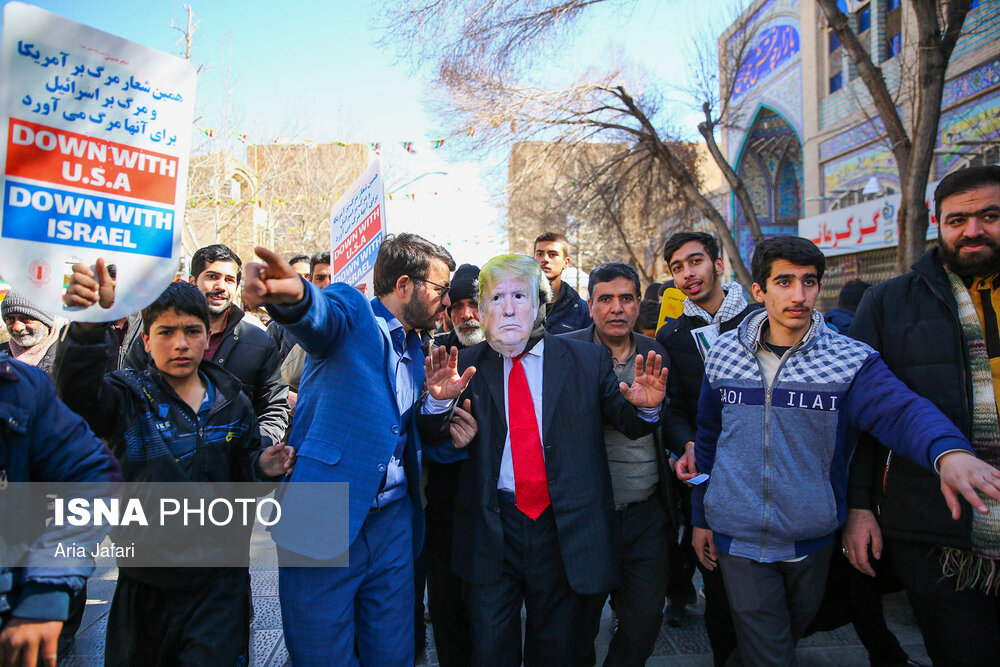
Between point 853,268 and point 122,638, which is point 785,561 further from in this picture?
point 853,268

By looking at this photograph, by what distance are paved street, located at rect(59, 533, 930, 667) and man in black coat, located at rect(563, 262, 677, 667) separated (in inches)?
24.0

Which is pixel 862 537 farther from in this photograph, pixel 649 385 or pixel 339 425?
pixel 339 425

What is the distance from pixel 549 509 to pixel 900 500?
1352mm

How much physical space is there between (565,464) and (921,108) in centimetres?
602

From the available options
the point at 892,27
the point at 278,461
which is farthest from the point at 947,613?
the point at 892,27

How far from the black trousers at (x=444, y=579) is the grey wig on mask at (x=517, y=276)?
800mm

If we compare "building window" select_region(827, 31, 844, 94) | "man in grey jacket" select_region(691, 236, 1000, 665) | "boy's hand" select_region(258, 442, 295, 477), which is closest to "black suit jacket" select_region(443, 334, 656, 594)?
"man in grey jacket" select_region(691, 236, 1000, 665)

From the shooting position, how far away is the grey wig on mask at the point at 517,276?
263 cm

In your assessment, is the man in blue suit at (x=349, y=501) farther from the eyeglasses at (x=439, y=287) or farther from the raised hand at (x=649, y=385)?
the raised hand at (x=649, y=385)

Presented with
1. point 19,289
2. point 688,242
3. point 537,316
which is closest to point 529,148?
point 688,242

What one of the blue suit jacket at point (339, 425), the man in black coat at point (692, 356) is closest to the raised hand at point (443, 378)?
the blue suit jacket at point (339, 425)

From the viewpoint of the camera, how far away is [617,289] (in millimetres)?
3072

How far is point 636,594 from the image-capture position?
2719 mm

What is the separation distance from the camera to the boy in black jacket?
218 cm
